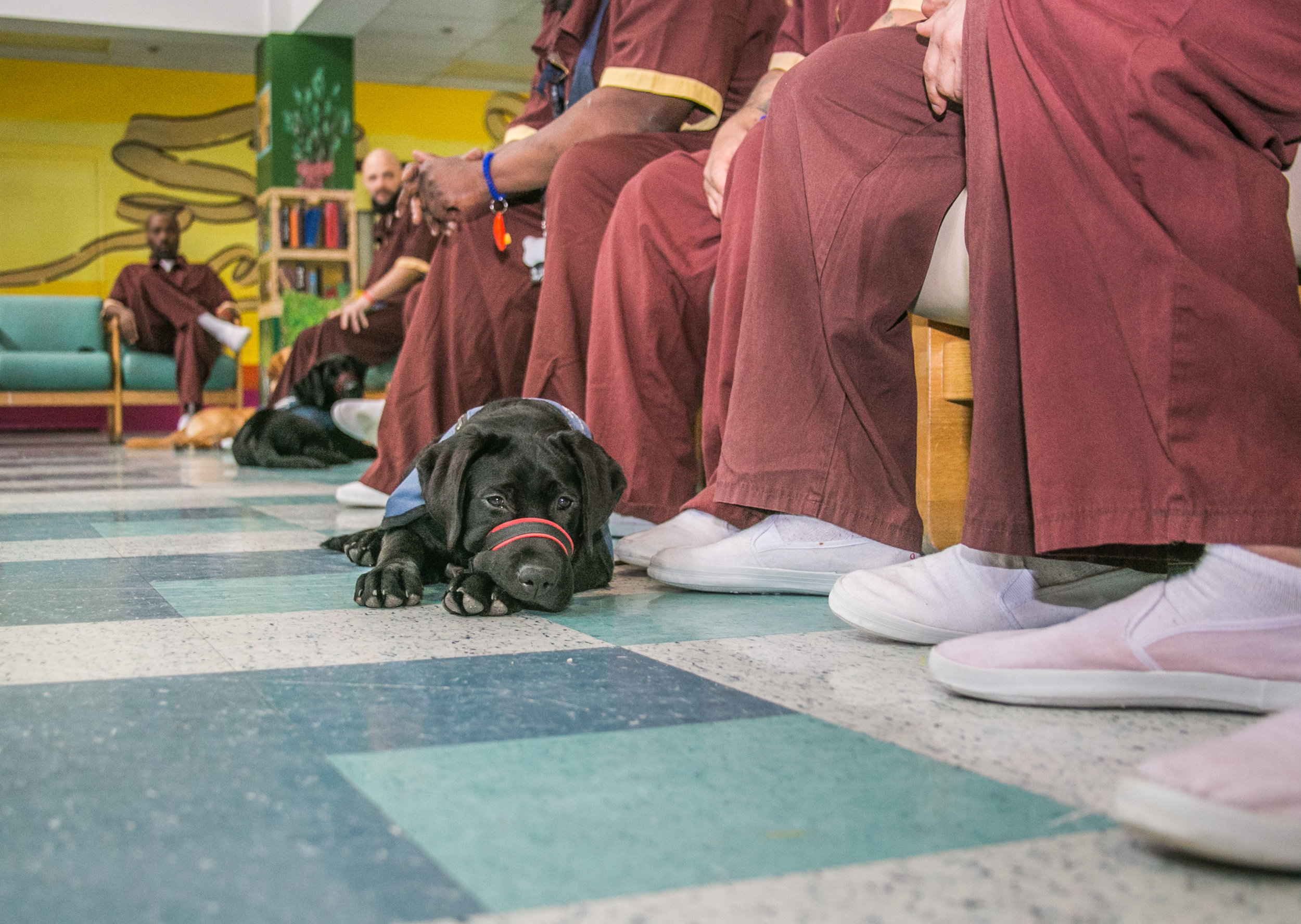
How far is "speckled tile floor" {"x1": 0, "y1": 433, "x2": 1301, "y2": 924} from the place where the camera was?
650 mm

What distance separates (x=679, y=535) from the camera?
1.93 meters

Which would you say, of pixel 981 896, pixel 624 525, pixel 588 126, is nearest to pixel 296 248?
pixel 588 126

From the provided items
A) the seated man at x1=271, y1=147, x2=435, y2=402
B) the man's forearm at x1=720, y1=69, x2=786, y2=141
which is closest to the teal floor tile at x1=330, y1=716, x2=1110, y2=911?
the man's forearm at x1=720, y1=69, x2=786, y2=141

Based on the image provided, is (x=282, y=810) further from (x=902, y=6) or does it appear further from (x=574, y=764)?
(x=902, y=6)

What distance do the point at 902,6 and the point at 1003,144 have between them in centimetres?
77

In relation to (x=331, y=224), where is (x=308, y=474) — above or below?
below

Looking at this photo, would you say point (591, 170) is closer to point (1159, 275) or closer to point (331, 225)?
Answer: point (1159, 275)

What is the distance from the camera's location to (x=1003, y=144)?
1186 mm

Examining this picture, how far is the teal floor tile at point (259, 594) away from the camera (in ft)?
5.34

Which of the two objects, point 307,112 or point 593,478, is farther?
point 307,112

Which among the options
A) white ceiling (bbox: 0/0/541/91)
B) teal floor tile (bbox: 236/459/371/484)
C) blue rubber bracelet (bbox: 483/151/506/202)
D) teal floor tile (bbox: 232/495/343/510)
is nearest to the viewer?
blue rubber bracelet (bbox: 483/151/506/202)

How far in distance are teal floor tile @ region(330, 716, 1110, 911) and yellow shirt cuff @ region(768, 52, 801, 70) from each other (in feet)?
5.60

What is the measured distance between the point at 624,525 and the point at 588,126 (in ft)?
2.99

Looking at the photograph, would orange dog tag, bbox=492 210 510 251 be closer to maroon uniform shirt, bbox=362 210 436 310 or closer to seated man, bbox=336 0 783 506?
seated man, bbox=336 0 783 506
